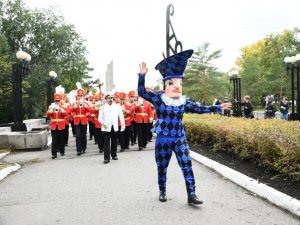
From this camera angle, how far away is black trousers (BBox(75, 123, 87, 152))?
11.8 meters

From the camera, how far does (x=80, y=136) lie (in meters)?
12.0

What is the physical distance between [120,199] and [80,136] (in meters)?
6.26

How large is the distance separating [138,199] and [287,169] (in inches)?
94.2

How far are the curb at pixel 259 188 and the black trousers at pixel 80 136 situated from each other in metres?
4.69

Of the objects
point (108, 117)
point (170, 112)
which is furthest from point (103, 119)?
point (170, 112)

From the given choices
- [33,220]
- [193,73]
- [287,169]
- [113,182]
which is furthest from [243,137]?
[193,73]

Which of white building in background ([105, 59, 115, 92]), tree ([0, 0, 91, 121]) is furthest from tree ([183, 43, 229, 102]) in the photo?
white building in background ([105, 59, 115, 92])

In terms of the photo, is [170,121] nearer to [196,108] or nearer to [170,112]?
[170,112]

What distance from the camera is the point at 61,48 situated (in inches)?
1390

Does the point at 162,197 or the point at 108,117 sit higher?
the point at 108,117

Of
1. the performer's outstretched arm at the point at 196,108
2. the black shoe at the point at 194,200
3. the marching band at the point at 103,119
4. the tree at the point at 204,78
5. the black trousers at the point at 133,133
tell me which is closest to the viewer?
the black shoe at the point at 194,200

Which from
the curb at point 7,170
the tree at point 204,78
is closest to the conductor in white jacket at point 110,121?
the curb at point 7,170

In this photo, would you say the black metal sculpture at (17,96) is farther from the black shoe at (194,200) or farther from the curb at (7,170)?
the black shoe at (194,200)

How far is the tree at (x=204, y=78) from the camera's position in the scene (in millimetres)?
58281
